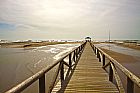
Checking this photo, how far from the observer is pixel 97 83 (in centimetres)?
647

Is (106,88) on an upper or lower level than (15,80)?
upper

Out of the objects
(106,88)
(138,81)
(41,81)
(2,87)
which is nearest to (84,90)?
(106,88)

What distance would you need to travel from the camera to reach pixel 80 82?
655cm

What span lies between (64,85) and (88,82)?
92 cm

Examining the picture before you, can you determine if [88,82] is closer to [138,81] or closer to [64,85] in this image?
[64,85]

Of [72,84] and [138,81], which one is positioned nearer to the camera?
[138,81]

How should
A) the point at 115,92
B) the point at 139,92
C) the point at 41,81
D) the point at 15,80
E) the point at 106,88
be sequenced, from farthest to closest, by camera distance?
the point at 15,80 → the point at 139,92 → the point at 106,88 → the point at 115,92 → the point at 41,81

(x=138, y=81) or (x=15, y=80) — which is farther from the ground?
(x=138, y=81)

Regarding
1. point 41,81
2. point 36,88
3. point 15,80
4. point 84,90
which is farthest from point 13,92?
point 15,80

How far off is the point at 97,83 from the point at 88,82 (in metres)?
0.32

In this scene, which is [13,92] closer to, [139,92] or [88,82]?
[88,82]

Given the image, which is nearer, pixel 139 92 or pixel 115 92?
pixel 115 92

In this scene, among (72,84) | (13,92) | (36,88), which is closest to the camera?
(13,92)

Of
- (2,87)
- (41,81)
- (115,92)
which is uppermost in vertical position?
(41,81)
